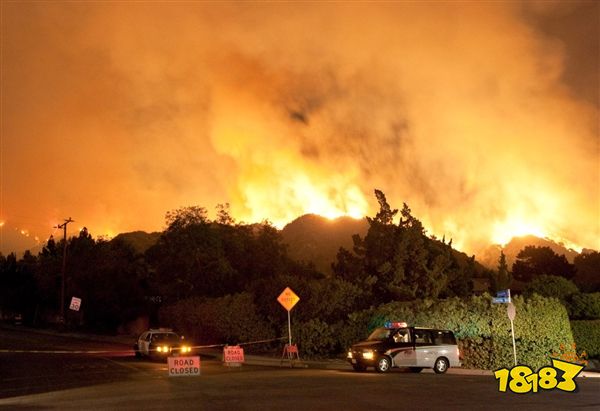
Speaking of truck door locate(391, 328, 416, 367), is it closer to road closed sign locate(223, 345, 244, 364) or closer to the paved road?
the paved road

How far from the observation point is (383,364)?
2295cm

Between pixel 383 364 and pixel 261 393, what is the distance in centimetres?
855

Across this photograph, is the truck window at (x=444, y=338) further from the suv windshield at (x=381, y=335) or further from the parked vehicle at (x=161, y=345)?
the parked vehicle at (x=161, y=345)

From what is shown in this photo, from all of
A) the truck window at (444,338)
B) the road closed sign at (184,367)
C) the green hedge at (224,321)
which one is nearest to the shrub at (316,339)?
the green hedge at (224,321)

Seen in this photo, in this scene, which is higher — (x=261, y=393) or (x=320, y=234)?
(x=320, y=234)

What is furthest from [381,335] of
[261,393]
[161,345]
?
[161,345]

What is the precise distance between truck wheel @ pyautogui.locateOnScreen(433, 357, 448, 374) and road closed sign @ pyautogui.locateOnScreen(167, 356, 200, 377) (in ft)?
27.8

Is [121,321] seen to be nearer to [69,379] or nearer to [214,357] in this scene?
[214,357]

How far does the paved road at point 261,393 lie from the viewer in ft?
43.5

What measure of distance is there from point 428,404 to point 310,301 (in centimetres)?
1961

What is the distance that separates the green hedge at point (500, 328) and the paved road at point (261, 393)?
5906mm

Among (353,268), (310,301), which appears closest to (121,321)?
(353,268)

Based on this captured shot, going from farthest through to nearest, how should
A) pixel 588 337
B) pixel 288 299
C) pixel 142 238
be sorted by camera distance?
1. pixel 142 238
2. pixel 588 337
3. pixel 288 299

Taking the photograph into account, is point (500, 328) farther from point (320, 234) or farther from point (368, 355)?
point (320, 234)
